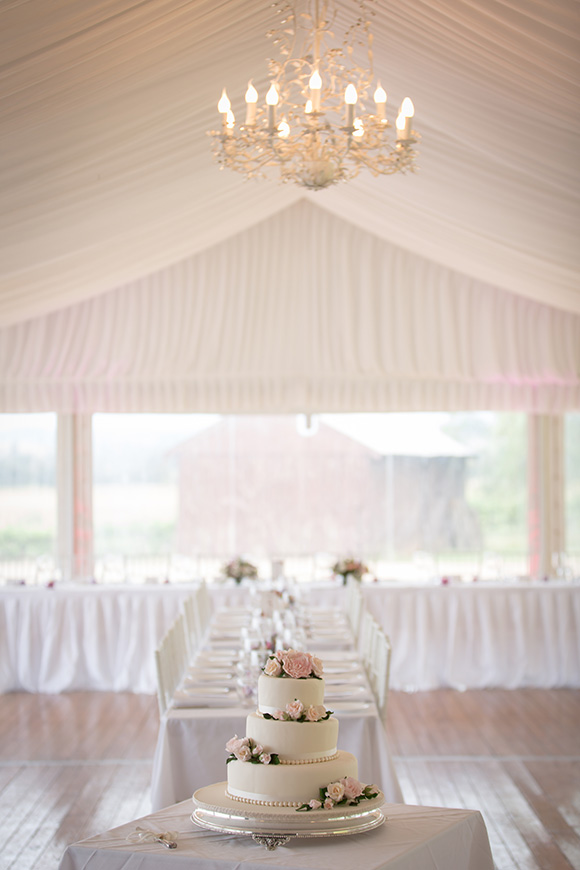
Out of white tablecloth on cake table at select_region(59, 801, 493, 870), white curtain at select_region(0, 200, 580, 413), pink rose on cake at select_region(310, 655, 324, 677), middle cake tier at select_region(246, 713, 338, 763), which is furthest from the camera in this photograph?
white curtain at select_region(0, 200, 580, 413)

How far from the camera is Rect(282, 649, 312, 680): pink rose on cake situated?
321 centimetres

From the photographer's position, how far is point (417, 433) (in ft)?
33.3

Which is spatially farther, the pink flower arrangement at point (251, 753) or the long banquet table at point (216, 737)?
the long banquet table at point (216, 737)

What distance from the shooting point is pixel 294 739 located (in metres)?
3.15

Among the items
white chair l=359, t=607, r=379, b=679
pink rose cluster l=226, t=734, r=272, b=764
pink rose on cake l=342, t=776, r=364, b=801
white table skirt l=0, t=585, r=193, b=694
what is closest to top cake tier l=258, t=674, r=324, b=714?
pink rose cluster l=226, t=734, r=272, b=764

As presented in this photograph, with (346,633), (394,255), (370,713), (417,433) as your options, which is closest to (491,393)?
(417,433)

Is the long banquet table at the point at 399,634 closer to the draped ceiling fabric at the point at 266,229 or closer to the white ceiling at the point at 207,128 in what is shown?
the draped ceiling fabric at the point at 266,229

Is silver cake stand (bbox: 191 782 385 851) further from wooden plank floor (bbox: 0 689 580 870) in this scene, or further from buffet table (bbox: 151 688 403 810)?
wooden plank floor (bbox: 0 689 580 870)

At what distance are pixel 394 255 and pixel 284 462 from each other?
2.30 m

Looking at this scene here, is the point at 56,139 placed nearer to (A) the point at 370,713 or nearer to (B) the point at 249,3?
(B) the point at 249,3

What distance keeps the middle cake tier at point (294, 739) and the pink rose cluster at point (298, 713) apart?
0.5 inches

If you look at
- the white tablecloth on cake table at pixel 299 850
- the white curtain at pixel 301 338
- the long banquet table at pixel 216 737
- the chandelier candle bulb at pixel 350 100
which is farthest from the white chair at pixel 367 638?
the white curtain at pixel 301 338

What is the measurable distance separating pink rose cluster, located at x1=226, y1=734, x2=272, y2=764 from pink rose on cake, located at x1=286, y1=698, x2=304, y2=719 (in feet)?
0.45

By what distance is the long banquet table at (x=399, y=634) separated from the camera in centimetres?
858
